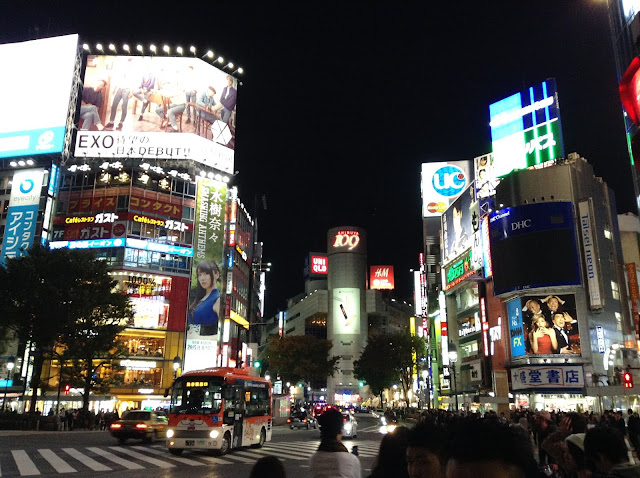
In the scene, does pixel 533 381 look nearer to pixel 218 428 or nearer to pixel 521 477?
pixel 218 428

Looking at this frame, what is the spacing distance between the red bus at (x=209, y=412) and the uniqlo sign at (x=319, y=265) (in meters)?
98.3

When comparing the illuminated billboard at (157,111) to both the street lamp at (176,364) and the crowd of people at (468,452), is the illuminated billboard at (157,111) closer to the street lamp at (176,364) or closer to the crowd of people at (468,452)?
the street lamp at (176,364)

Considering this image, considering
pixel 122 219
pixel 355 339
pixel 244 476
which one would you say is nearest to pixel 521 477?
pixel 244 476

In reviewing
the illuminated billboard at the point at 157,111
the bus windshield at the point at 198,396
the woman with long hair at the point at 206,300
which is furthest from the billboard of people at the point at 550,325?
the illuminated billboard at the point at 157,111

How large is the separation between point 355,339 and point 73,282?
3038 inches

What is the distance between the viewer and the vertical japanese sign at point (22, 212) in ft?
179

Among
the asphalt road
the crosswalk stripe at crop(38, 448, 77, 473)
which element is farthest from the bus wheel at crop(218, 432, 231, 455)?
the crosswalk stripe at crop(38, 448, 77, 473)

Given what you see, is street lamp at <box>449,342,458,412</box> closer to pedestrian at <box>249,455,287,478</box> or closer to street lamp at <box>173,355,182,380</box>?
street lamp at <box>173,355,182,380</box>

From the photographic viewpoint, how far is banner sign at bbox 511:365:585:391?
124 feet

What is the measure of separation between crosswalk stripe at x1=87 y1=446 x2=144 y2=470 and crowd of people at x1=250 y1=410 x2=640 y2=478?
1314 centimetres

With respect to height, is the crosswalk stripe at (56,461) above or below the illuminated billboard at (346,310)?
below

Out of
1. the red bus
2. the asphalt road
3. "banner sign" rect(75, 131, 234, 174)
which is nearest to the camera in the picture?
the asphalt road

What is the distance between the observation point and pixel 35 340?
36.8 meters

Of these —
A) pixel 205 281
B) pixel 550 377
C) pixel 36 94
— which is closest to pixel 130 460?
pixel 550 377
